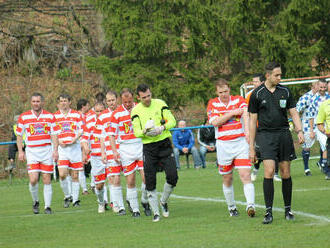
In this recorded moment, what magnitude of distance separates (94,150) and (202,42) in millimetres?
17311

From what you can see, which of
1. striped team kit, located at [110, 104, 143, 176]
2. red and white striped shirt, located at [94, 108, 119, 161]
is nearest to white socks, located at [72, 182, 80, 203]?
red and white striped shirt, located at [94, 108, 119, 161]

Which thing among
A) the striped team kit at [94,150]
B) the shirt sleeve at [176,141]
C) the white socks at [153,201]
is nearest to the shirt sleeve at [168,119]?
the white socks at [153,201]

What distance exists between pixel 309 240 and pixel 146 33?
917 inches

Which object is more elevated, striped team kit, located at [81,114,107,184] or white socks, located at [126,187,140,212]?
striped team kit, located at [81,114,107,184]

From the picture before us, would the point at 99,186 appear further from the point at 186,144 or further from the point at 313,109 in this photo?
the point at 186,144

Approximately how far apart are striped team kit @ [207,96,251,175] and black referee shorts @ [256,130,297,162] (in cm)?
115

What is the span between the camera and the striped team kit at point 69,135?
15.3m

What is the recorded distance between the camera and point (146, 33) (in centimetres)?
3081

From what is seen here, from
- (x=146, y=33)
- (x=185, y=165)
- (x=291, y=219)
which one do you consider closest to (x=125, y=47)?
(x=146, y=33)

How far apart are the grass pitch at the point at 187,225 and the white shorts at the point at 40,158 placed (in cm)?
86

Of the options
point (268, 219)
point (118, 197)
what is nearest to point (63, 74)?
point (118, 197)

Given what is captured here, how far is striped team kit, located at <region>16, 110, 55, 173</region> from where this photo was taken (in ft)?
44.8

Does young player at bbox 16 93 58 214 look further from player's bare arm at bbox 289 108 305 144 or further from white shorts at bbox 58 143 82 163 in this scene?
player's bare arm at bbox 289 108 305 144

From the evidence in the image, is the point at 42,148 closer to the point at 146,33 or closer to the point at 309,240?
the point at 309,240
